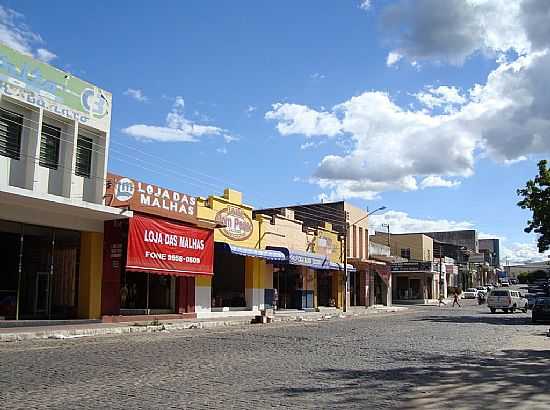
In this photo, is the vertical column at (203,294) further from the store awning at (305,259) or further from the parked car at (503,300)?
the parked car at (503,300)

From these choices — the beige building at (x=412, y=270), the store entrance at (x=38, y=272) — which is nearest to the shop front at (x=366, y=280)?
the beige building at (x=412, y=270)

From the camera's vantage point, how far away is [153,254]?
26.4 meters

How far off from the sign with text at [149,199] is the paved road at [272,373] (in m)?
7.21

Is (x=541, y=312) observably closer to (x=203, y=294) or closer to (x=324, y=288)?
(x=324, y=288)

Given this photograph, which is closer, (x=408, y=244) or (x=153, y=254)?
(x=153, y=254)

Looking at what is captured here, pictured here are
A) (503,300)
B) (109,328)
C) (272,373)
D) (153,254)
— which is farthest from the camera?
(503,300)

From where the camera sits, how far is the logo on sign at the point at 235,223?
107 ft

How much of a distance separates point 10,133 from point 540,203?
1200 inches

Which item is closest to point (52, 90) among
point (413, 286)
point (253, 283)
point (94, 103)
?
point (94, 103)

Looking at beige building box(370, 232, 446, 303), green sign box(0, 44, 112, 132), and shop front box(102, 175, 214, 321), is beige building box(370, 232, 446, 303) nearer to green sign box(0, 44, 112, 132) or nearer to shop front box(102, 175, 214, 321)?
shop front box(102, 175, 214, 321)

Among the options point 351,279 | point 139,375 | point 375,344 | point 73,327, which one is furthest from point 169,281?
point 351,279

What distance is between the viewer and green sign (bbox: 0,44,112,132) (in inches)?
827

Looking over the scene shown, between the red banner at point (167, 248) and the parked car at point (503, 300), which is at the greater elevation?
the red banner at point (167, 248)

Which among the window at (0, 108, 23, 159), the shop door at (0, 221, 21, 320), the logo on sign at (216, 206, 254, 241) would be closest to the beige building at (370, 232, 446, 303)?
the logo on sign at (216, 206, 254, 241)
